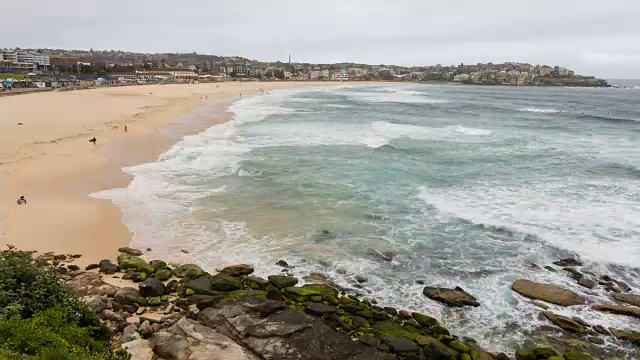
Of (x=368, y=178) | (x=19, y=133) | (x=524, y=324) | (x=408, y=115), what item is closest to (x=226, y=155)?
(x=368, y=178)

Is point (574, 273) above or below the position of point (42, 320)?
below

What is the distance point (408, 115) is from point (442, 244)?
40.8m

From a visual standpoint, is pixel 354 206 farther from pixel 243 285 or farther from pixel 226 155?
pixel 226 155

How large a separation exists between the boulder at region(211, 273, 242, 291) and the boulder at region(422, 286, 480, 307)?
4590 mm

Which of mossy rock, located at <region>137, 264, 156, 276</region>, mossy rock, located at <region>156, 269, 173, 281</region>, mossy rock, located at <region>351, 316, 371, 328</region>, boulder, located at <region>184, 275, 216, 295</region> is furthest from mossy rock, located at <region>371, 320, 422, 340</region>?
mossy rock, located at <region>137, 264, 156, 276</region>

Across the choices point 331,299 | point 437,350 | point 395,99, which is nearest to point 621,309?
point 437,350

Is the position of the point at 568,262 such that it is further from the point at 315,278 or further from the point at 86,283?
the point at 86,283

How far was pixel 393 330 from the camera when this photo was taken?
29.9ft

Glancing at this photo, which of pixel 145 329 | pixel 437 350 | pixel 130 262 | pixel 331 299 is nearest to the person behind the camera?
pixel 145 329

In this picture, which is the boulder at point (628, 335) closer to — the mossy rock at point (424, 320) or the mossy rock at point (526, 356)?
the mossy rock at point (526, 356)

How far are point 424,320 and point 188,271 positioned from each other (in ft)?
18.9

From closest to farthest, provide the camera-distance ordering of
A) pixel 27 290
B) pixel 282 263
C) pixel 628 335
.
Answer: pixel 27 290, pixel 628 335, pixel 282 263

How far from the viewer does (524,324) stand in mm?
9891

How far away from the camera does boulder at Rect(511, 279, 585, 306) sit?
10.8 m
